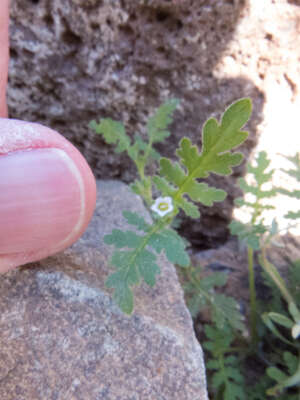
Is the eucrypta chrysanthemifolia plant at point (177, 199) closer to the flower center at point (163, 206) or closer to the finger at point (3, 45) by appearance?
the flower center at point (163, 206)

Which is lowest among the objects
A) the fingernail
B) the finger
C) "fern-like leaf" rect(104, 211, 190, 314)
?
"fern-like leaf" rect(104, 211, 190, 314)

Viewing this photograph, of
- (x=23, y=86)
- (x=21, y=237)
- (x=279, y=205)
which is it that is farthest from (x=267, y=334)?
(x=23, y=86)

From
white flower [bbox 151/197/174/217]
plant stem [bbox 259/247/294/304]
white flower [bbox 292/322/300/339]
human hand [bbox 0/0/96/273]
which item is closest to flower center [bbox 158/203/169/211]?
white flower [bbox 151/197/174/217]

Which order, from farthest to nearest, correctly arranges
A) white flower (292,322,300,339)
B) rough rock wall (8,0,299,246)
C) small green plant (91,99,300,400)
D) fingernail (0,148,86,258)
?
rough rock wall (8,0,299,246), white flower (292,322,300,339), small green plant (91,99,300,400), fingernail (0,148,86,258)

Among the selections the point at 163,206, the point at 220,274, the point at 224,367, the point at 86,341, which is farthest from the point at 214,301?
the point at 86,341

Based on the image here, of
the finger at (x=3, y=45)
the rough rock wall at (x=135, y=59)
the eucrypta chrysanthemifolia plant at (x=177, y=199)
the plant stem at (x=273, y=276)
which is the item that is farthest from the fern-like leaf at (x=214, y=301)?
the finger at (x=3, y=45)

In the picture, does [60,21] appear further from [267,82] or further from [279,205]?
[279,205]

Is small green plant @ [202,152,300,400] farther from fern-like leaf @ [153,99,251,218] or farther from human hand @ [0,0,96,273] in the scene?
human hand @ [0,0,96,273]
